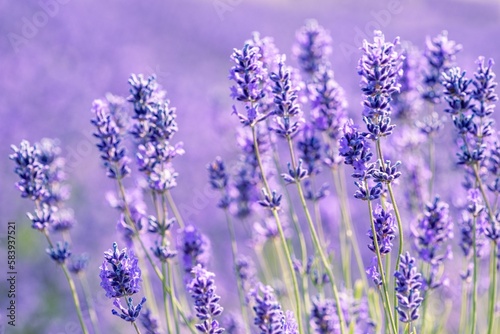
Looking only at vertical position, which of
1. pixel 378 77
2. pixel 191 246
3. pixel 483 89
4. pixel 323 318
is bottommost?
pixel 323 318

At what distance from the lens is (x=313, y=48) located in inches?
130

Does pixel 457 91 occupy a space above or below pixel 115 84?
below

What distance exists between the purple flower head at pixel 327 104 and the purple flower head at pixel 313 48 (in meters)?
0.53

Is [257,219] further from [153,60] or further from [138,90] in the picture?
[153,60]

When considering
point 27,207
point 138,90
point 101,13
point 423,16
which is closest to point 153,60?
point 101,13

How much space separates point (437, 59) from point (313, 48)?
0.61 meters

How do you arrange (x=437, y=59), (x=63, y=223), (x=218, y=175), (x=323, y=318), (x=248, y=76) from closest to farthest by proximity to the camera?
(x=248, y=76) < (x=323, y=318) < (x=437, y=59) < (x=218, y=175) < (x=63, y=223)

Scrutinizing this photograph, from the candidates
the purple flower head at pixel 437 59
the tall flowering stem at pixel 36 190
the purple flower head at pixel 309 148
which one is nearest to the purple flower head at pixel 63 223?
the tall flowering stem at pixel 36 190

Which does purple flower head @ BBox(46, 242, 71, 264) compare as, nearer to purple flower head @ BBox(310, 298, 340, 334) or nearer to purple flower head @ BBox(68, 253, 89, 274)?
purple flower head @ BBox(68, 253, 89, 274)

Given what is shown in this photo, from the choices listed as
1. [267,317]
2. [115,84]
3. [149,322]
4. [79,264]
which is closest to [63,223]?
[79,264]

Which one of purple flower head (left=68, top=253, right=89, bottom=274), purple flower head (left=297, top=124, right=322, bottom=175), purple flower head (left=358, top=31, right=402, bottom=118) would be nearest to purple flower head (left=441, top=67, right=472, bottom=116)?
purple flower head (left=358, top=31, right=402, bottom=118)

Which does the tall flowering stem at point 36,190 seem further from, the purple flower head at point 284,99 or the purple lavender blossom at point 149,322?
the purple flower head at point 284,99

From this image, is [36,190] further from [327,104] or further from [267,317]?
[327,104]

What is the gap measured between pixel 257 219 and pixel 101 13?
6543 millimetres
